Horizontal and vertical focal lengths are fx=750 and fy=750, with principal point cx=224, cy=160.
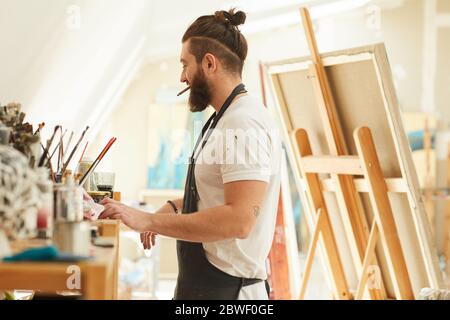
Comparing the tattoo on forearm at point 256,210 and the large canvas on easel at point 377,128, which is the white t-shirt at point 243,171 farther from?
the large canvas on easel at point 377,128

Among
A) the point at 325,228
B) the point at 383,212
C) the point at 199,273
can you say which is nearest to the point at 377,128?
the point at 383,212

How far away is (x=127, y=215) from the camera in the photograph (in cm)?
165

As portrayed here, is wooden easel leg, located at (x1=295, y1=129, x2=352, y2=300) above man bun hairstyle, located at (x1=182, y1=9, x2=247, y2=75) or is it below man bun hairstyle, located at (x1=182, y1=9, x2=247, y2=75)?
below

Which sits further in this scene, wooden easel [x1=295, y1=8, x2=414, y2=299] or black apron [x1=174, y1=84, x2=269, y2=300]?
wooden easel [x1=295, y1=8, x2=414, y2=299]

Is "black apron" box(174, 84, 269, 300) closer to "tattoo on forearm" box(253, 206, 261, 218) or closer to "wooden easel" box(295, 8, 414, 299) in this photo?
"tattoo on forearm" box(253, 206, 261, 218)

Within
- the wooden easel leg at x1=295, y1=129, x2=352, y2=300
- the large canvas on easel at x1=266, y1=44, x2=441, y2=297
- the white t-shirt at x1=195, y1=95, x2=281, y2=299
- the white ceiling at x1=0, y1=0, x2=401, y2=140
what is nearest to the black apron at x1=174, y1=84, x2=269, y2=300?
the white t-shirt at x1=195, y1=95, x2=281, y2=299

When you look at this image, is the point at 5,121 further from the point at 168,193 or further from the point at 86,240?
the point at 168,193

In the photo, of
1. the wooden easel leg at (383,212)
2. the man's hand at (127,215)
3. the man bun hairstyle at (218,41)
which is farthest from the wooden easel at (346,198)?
the man's hand at (127,215)

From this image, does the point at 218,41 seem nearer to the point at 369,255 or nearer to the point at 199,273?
the point at 199,273

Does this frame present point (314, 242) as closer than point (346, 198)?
No

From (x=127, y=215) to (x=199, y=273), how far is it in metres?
0.24

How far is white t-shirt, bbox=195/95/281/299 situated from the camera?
5.37ft

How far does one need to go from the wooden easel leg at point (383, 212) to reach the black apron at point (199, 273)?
1126 mm

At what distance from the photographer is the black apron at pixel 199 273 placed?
1.72 metres
